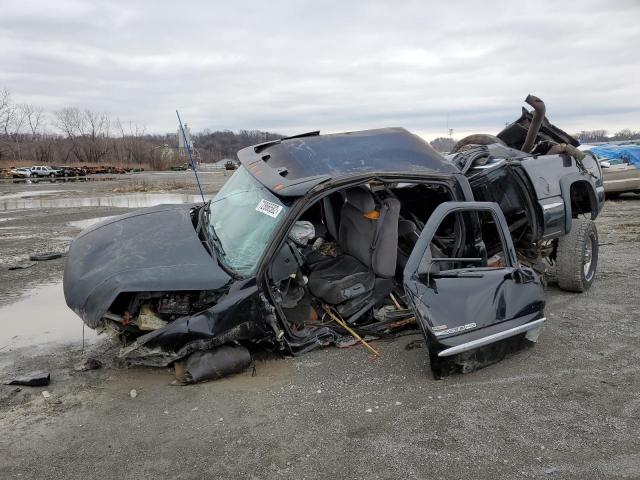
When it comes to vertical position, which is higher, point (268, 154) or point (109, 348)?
point (268, 154)

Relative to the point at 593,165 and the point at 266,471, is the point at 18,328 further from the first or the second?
the point at 593,165

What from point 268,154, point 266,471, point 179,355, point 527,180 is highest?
point 268,154

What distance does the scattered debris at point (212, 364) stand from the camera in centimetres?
375

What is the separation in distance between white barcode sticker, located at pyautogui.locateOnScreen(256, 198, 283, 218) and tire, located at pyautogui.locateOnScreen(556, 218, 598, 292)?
345cm

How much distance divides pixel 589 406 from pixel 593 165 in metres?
3.93

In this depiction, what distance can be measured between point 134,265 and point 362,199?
78.3 inches

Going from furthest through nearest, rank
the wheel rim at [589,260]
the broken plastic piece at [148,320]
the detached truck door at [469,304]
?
1. the wheel rim at [589,260]
2. the broken plastic piece at [148,320]
3. the detached truck door at [469,304]

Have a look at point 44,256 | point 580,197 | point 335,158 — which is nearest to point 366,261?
point 335,158

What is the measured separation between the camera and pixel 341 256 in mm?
5078

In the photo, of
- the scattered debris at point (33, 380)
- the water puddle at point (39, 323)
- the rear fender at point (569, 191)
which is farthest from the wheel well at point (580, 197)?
the scattered debris at point (33, 380)

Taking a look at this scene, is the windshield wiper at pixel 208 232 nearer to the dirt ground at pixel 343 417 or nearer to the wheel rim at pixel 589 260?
the dirt ground at pixel 343 417

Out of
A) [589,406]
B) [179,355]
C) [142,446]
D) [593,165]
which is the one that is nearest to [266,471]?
[142,446]

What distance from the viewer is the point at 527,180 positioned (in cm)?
529

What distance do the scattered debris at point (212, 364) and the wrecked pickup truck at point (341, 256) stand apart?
0.07ft
